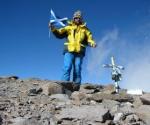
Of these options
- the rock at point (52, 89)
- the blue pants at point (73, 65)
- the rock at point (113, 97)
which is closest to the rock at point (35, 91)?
the rock at point (52, 89)

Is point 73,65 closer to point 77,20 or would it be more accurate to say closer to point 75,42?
point 75,42

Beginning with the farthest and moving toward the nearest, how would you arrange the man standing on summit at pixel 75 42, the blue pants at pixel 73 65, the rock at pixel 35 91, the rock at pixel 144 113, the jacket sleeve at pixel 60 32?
the jacket sleeve at pixel 60 32 → the man standing on summit at pixel 75 42 → the blue pants at pixel 73 65 → the rock at pixel 35 91 → the rock at pixel 144 113

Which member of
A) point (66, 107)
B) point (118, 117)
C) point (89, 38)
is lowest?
point (118, 117)

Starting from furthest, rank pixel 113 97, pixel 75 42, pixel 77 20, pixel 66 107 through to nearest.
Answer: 1. pixel 77 20
2. pixel 75 42
3. pixel 113 97
4. pixel 66 107

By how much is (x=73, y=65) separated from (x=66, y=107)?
17.8 ft

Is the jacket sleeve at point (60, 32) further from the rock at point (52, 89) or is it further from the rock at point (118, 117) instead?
the rock at point (118, 117)

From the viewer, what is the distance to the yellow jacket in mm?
15008

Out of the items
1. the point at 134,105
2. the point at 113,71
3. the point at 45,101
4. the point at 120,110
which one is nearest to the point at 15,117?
the point at 45,101

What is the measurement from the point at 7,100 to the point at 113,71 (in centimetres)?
521

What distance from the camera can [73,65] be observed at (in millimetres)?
14789

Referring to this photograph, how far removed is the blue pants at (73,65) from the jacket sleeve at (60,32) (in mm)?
797

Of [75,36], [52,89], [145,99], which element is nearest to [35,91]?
[52,89]

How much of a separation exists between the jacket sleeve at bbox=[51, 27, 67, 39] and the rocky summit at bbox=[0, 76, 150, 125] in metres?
3.40

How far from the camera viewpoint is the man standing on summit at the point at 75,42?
14618 millimetres
